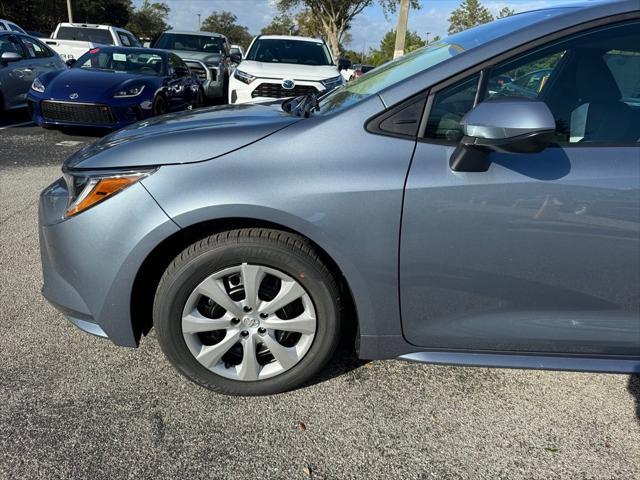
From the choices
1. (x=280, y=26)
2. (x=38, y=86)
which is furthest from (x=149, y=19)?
(x=38, y=86)

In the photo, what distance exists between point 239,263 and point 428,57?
1278 mm

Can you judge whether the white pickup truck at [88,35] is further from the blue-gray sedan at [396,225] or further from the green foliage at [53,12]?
the green foliage at [53,12]

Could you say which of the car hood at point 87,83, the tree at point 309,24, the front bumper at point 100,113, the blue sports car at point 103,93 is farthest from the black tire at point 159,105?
the tree at point 309,24

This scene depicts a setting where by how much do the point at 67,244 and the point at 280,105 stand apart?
1310 mm

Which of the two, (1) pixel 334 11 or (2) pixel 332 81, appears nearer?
(2) pixel 332 81

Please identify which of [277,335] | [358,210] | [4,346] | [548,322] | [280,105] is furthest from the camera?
[280,105]

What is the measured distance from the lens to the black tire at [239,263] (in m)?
2.01

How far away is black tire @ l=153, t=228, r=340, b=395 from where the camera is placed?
201cm

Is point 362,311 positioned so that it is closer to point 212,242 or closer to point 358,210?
point 358,210

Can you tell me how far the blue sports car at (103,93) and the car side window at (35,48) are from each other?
1613 millimetres

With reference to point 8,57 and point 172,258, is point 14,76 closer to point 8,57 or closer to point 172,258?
point 8,57

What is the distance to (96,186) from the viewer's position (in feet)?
6.81

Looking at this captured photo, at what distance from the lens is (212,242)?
2023 mm

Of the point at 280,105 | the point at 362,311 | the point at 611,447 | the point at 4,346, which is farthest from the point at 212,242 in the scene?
the point at 611,447
